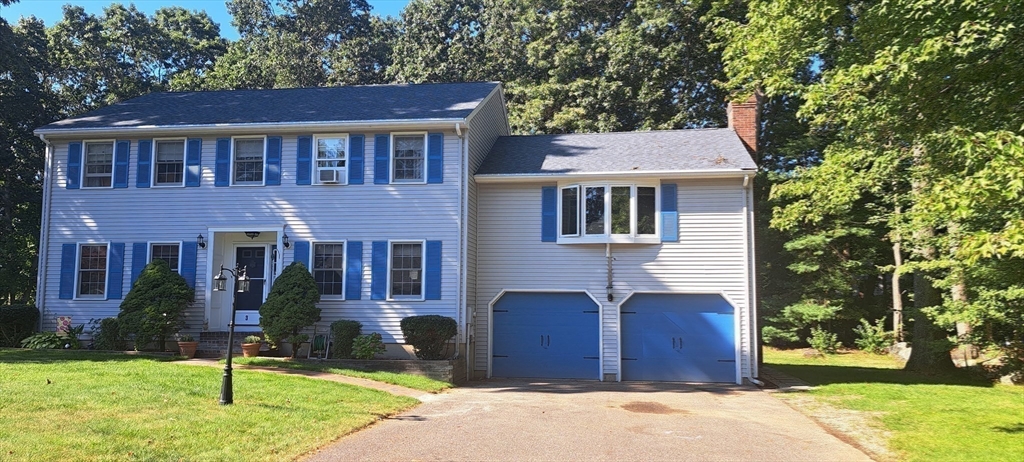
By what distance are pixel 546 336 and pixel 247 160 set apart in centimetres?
823

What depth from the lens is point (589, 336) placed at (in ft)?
52.5

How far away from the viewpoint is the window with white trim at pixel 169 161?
54.3 feet

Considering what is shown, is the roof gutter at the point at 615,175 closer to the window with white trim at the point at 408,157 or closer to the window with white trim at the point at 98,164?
the window with white trim at the point at 408,157

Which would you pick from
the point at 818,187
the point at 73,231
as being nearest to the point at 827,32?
the point at 818,187

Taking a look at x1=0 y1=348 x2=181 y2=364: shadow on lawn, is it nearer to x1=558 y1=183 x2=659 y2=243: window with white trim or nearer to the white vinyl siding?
the white vinyl siding

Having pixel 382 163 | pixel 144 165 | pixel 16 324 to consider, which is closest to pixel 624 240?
pixel 382 163

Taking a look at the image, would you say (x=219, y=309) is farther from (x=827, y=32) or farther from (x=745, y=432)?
(x=827, y=32)

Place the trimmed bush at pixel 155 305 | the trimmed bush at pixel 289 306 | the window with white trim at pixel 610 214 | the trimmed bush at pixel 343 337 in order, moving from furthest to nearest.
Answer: the window with white trim at pixel 610 214 < the trimmed bush at pixel 155 305 < the trimmed bush at pixel 343 337 < the trimmed bush at pixel 289 306

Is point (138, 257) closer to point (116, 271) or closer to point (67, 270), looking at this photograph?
point (116, 271)

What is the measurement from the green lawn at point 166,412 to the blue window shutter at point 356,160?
530cm

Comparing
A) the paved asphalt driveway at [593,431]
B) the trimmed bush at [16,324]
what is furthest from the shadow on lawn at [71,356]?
the paved asphalt driveway at [593,431]

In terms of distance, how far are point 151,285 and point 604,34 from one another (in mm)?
18739

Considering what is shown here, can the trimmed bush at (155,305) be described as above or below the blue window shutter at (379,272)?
below

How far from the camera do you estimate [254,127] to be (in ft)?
52.4
